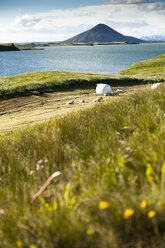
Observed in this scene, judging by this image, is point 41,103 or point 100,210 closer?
point 100,210

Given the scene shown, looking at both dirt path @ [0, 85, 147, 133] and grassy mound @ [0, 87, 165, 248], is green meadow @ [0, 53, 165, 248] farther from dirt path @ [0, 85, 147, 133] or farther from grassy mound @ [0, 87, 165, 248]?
dirt path @ [0, 85, 147, 133]

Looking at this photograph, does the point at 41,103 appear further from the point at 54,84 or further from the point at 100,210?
the point at 100,210

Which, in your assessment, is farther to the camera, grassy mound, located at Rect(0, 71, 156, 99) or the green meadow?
grassy mound, located at Rect(0, 71, 156, 99)

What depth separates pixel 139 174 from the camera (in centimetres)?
215

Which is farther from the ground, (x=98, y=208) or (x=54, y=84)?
(x=54, y=84)

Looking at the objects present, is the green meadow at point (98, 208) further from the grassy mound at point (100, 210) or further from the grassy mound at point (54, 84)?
the grassy mound at point (54, 84)

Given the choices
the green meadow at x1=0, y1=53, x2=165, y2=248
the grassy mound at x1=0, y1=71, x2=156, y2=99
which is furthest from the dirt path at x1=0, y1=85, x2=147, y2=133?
the green meadow at x1=0, y1=53, x2=165, y2=248

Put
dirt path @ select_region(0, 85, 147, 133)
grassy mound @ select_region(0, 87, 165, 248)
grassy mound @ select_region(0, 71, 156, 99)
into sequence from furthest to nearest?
grassy mound @ select_region(0, 71, 156, 99) → dirt path @ select_region(0, 85, 147, 133) → grassy mound @ select_region(0, 87, 165, 248)

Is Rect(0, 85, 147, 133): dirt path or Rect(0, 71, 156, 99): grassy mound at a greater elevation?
Rect(0, 71, 156, 99): grassy mound

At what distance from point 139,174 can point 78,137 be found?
68.6 inches

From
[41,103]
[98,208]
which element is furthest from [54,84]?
[98,208]

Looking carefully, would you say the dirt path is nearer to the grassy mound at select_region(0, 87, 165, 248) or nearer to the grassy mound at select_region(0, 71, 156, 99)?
the grassy mound at select_region(0, 71, 156, 99)

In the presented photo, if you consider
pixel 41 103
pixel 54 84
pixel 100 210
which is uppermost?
pixel 54 84

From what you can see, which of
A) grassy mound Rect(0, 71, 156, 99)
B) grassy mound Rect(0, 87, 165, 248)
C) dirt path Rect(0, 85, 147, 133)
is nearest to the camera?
grassy mound Rect(0, 87, 165, 248)
